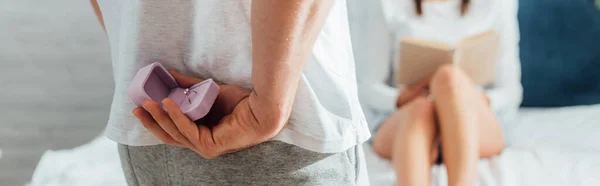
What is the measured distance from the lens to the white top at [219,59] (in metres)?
0.49

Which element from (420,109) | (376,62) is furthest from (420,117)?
(376,62)

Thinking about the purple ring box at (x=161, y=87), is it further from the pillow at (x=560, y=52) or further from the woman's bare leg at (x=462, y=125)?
the pillow at (x=560, y=52)

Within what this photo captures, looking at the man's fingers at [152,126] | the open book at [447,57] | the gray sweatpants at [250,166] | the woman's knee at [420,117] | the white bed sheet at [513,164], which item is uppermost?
the man's fingers at [152,126]

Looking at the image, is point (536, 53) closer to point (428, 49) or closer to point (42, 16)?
point (428, 49)

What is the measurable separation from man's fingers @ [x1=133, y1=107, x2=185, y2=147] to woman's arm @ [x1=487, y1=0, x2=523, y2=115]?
119cm

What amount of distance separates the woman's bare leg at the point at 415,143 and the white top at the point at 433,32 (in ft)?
0.72

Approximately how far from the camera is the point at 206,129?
1.61 ft

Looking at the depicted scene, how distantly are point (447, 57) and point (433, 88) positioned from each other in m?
0.08

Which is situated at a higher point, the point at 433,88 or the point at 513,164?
the point at 433,88

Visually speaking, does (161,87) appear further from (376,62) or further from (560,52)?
(560,52)

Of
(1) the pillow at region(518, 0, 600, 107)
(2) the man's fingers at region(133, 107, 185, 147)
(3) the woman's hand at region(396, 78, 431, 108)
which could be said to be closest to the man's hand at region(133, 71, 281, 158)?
(2) the man's fingers at region(133, 107, 185, 147)

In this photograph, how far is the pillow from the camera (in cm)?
169

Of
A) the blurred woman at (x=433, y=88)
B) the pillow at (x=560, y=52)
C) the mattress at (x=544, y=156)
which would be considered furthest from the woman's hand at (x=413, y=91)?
the pillow at (x=560, y=52)

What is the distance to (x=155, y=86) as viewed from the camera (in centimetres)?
50
